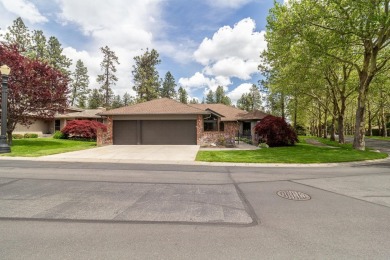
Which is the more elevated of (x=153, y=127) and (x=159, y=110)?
(x=159, y=110)

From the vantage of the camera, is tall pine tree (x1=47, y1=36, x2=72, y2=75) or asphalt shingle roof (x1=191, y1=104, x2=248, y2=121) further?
tall pine tree (x1=47, y1=36, x2=72, y2=75)

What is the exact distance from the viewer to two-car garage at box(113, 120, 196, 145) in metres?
21.8

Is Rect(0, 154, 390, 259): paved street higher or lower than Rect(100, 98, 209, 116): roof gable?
lower

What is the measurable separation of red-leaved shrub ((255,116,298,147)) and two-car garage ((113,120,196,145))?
6680 millimetres

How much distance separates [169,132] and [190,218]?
697 inches

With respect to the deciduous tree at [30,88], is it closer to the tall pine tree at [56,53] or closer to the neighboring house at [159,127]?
the neighboring house at [159,127]

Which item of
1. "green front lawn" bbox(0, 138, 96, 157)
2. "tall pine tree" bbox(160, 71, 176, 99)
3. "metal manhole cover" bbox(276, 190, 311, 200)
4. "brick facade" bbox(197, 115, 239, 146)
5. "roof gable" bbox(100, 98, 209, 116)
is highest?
"tall pine tree" bbox(160, 71, 176, 99)

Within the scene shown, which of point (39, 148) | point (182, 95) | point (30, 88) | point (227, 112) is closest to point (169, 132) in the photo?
point (39, 148)

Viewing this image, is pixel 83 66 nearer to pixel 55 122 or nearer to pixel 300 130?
pixel 55 122

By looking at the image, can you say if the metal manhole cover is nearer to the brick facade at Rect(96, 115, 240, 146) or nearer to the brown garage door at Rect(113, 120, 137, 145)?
the brick facade at Rect(96, 115, 240, 146)

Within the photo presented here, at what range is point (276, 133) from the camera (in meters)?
20.0

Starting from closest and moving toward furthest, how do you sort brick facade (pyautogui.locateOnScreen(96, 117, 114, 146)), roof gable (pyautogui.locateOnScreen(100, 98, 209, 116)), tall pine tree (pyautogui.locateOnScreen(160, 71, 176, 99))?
brick facade (pyautogui.locateOnScreen(96, 117, 114, 146)) → roof gable (pyautogui.locateOnScreen(100, 98, 209, 116)) → tall pine tree (pyautogui.locateOnScreen(160, 71, 176, 99))

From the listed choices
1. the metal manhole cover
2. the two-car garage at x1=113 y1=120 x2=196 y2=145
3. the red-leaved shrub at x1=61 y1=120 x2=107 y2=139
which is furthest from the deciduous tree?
the metal manhole cover

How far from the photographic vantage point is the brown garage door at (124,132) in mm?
22094
